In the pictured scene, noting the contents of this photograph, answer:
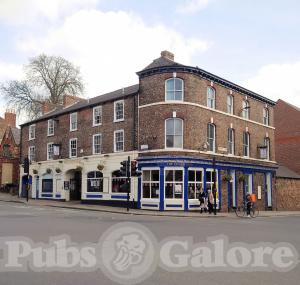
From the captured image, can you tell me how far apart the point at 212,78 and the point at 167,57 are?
4234mm

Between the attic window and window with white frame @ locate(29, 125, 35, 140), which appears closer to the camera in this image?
window with white frame @ locate(29, 125, 35, 140)

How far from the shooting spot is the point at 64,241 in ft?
34.9

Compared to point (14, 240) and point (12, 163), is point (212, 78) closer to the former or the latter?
point (14, 240)

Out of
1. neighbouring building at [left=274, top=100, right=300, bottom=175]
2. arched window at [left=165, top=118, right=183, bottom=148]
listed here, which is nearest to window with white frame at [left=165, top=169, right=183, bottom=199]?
arched window at [left=165, top=118, right=183, bottom=148]

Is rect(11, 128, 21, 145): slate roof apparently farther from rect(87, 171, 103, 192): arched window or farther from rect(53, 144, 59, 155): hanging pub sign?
rect(87, 171, 103, 192): arched window

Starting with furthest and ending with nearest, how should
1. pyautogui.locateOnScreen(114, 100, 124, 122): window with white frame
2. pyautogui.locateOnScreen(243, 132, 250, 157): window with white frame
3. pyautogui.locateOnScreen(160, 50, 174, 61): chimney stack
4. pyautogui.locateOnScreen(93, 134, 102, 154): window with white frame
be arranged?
pyautogui.locateOnScreen(243, 132, 250, 157): window with white frame, pyautogui.locateOnScreen(93, 134, 102, 154): window with white frame, pyautogui.locateOnScreen(160, 50, 174, 61): chimney stack, pyautogui.locateOnScreen(114, 100, 124, 122): window with white frame

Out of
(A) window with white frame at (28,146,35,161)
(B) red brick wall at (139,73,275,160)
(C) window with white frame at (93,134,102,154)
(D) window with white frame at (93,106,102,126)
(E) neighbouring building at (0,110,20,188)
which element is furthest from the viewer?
(E) neighbouring building at (0,110,20,188)

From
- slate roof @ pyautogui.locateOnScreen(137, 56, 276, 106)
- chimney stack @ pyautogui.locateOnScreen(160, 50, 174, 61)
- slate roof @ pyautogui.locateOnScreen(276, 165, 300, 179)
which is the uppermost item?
chimney stack @ pyautogui.locateOnScreen(160, 50, 174, 61)

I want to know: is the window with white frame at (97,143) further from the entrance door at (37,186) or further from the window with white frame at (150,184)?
the entrance door at (37,186)

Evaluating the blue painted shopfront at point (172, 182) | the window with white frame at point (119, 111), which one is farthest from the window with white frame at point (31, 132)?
the blue painted shopfront at point (172, 182)

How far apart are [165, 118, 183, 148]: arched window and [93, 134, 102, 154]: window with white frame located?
7372 mm

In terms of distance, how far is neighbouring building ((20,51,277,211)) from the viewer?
28.0 m

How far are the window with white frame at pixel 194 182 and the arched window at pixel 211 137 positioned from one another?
2472mm

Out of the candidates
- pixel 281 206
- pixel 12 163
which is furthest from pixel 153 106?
pixel 12 163
